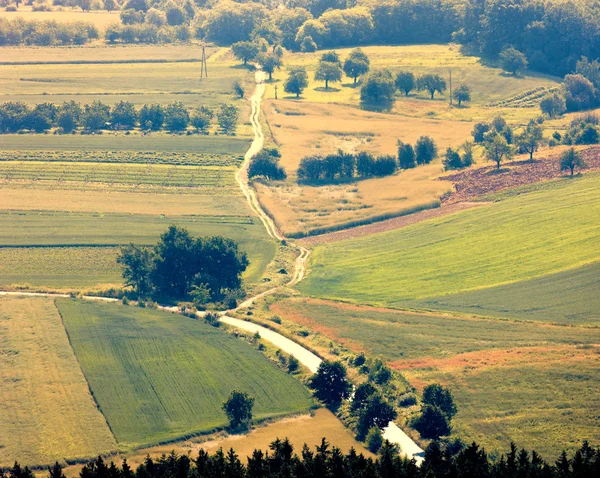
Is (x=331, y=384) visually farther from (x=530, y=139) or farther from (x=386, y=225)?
(x=530, y=139)

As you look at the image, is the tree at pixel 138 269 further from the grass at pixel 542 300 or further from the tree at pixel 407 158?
the tree at pixel 407 158

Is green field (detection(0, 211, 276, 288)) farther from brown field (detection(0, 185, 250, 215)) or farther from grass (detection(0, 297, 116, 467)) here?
grass (detection(0, 297, 116, 467))

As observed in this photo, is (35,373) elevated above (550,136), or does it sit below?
below

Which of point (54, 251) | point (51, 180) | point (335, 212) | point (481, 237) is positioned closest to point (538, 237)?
point (481, 237)

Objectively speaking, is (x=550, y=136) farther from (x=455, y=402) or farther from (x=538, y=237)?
(x=455, y=402)

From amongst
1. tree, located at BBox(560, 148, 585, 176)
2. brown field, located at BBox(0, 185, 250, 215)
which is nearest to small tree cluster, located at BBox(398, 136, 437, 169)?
tree, located at BBox(560, 148, 585, 176)

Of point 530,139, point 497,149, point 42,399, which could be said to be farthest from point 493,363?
point 530,139

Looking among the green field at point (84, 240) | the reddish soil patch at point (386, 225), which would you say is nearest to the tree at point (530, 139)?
the reddish soil patch at point (386, 225)
